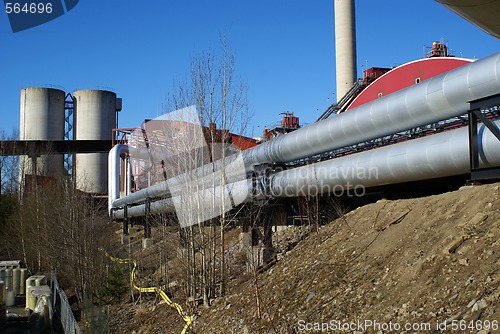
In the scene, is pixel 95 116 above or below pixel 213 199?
above

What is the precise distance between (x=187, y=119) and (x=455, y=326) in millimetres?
10343

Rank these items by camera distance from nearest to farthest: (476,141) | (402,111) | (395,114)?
(476,141), (402,111), (395,114)

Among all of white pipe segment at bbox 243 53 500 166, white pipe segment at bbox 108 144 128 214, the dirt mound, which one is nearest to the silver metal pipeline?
white pipe segment at bbox 108 144 128 214

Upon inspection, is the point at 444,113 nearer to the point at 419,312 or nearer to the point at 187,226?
the point at 419,312

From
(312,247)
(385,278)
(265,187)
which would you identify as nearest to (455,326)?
(385,278)

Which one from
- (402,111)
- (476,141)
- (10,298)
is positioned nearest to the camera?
(476,141)

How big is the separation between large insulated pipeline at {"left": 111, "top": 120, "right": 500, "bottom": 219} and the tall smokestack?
2131 centimetres

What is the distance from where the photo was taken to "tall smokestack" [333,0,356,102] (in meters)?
34.7

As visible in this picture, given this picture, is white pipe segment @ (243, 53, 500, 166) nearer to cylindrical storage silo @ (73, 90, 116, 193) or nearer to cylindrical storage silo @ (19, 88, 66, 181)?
cylindrical storage silo @ (73, 90, 116, 193)

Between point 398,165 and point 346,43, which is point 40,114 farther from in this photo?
point 398,165

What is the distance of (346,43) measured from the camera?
34781 mm

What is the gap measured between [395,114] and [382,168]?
43.0 inches

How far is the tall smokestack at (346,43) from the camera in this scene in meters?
34.7

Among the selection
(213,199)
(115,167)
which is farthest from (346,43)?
(213,199)
